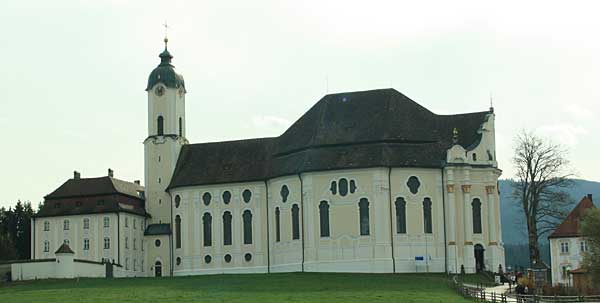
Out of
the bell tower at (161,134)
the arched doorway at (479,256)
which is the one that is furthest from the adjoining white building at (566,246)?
the bell tower at (161,134)

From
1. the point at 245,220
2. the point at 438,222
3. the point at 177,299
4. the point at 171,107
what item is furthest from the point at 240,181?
the point at 177,299

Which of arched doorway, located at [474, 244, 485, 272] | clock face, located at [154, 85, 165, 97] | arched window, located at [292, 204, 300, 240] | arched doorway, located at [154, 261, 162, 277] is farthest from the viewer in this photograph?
clock face, located at [154, 85, 165, 97]

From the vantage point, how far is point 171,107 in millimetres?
95625

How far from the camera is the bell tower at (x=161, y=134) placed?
94875 millimetres

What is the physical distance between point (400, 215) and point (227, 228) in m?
15.3

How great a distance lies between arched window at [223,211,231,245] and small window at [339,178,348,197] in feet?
37.2

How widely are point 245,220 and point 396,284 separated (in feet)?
84.4

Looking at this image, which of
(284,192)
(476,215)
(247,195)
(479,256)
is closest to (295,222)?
(284,192)

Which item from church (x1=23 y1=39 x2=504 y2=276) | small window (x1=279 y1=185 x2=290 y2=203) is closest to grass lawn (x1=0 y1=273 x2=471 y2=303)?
church (x1=23 y1=39 x2=504 y2=276)

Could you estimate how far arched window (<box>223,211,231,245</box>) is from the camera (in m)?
90.2

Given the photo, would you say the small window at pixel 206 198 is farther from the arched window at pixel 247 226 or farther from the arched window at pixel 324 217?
the arched window at pixel 324 217

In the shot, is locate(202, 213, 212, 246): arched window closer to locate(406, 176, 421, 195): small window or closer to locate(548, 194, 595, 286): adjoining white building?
locate(406, 176, 421, 195): small window

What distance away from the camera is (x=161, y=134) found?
9612 cm

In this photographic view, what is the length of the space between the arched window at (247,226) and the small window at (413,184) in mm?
13862
